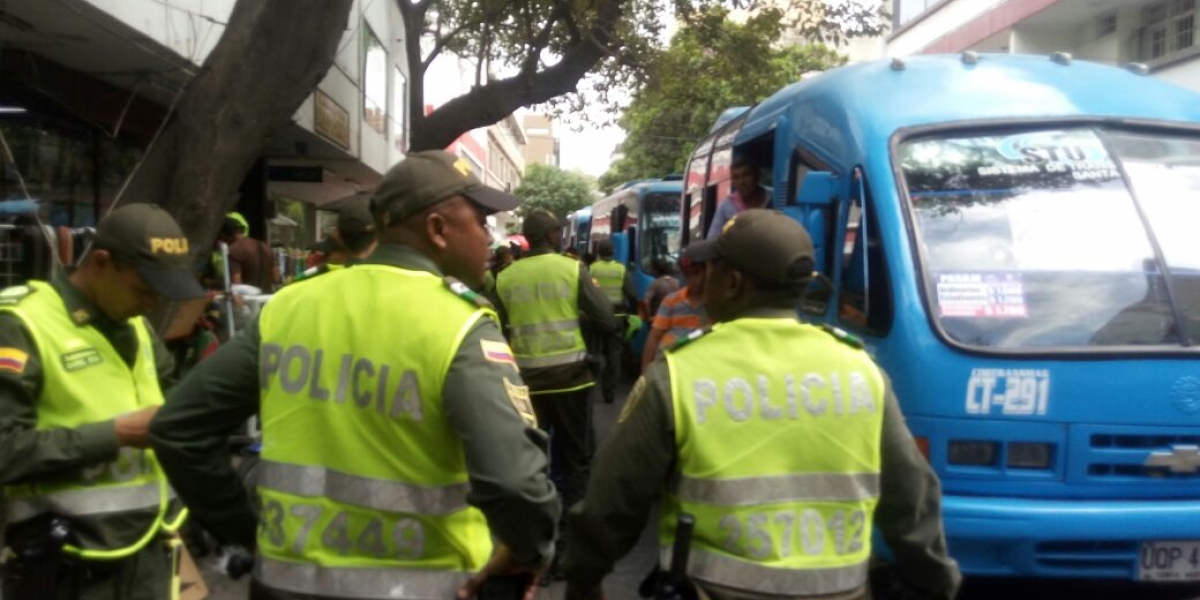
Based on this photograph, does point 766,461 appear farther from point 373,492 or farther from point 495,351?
point 373,492

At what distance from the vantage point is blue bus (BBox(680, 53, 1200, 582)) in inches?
211

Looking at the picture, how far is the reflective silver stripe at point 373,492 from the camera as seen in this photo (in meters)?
2.63

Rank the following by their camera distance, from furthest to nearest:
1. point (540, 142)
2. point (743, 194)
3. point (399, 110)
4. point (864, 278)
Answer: point (540, 142)
point (399, 110)
point (743, 194)
point (864, 278)

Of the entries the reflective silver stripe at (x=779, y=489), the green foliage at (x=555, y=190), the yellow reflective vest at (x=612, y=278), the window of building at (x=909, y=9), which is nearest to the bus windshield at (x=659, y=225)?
the yellow reflective vest at (x=612, y=278)

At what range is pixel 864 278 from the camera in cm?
604

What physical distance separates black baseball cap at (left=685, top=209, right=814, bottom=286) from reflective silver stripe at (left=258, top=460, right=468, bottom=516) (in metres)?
0.87

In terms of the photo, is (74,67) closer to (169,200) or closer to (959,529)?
(169,200)

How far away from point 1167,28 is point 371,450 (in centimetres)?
2154

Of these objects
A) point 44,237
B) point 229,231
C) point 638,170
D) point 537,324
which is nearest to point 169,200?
point 44,237

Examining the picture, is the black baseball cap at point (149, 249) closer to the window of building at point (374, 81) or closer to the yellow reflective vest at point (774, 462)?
the yellow reflective vest at point (774, 462)

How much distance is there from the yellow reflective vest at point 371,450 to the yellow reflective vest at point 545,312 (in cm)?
452

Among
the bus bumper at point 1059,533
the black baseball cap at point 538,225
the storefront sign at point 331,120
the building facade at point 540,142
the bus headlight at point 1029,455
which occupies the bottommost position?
the bus bumper at point 1059,533

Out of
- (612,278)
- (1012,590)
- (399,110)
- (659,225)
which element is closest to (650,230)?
(659,225)

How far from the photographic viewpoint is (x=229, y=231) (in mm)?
10188
